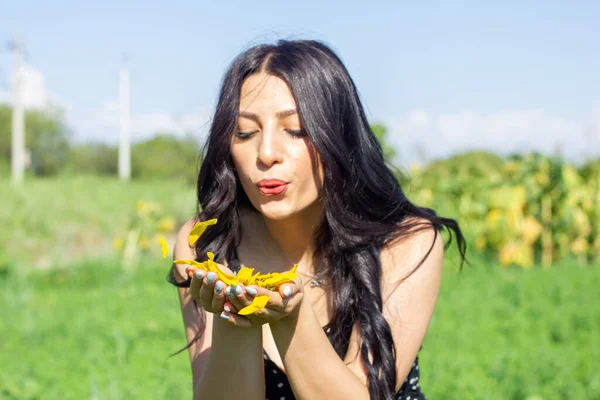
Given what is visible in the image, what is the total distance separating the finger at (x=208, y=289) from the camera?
1.53m

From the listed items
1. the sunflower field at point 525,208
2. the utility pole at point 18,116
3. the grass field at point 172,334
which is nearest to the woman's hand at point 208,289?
the grass field at point 172,334

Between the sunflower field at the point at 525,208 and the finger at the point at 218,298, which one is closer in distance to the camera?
the finger at the point at 218,298

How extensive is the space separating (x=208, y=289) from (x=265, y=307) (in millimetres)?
140

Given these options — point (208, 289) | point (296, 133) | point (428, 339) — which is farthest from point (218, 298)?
point (428, 339)

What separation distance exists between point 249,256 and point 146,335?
2.63 m

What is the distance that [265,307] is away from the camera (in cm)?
162

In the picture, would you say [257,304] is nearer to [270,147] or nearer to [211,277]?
[211,277]

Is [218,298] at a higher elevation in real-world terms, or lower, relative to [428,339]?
higher

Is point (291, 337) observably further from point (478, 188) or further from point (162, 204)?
point (162, 204)

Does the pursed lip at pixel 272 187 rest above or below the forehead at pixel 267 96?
below

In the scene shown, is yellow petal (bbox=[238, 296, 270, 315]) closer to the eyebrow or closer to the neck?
the eyebrow

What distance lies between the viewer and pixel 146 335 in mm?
4734

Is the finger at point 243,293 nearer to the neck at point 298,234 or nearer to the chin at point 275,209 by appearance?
the chin at point 275,209

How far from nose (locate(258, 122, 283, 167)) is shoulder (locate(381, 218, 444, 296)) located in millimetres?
501
